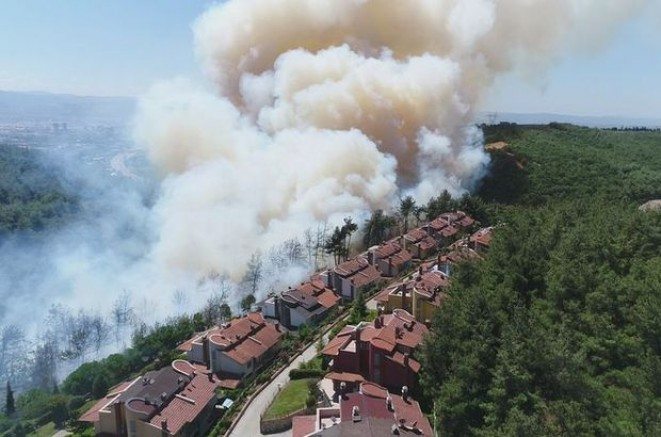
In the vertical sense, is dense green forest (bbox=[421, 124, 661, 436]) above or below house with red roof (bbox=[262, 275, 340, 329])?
above

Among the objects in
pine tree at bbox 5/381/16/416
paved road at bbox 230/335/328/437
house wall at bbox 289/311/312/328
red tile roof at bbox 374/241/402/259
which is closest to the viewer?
paved road at bbox 230/335/328/437

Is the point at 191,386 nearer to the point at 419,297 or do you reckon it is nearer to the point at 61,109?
the point at 419,297

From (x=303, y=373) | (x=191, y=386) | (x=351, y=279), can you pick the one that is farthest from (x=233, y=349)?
(x=351, y=279)

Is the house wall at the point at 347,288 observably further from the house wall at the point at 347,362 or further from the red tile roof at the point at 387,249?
the house wall at the point at 347,362

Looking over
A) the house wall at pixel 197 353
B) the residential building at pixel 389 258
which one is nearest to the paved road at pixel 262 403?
the house wall at pixel 197 353

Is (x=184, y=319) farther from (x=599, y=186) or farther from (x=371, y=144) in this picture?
(x=599, y=186)

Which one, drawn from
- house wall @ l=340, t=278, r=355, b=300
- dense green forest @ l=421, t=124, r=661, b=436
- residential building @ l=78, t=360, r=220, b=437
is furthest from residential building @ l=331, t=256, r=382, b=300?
residential building @ l=78, t=360, r=220, b=437

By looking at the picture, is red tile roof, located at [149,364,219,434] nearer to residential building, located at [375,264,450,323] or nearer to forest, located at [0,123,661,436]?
forest, located at [0,123,661,436]
